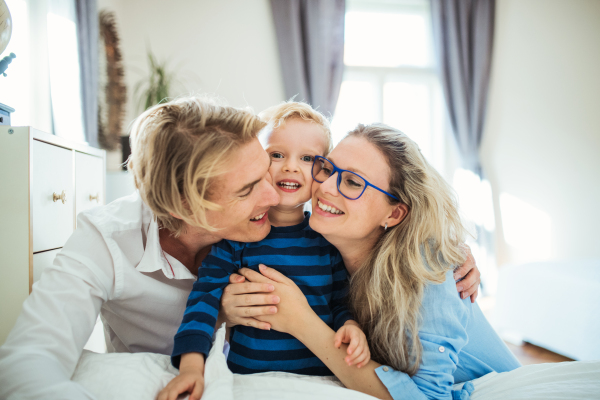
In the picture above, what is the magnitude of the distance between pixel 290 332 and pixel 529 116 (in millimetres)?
4650

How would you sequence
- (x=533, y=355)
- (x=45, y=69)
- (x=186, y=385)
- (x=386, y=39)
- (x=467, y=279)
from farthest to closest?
(x=386, y=39)
(x=533, y=355)
(x=45, y=69)
(x=467, y=279)
(x=186, y=385)

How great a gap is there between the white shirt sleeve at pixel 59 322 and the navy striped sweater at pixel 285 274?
0.85 ft

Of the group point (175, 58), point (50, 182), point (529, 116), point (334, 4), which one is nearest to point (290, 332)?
point (50, 182)

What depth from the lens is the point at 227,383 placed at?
0.86m

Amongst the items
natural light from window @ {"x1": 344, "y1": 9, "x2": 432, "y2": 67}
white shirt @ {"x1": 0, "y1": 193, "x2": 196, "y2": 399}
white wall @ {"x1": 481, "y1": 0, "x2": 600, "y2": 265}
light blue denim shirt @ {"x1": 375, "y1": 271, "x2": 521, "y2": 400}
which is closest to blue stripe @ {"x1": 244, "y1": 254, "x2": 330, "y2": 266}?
white shirt @ {"x1": 0, "y1": 193, "x2": 196, "y2": 399}

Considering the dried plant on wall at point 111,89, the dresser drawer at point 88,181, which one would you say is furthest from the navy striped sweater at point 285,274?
the dried plant on wall at point 111,89

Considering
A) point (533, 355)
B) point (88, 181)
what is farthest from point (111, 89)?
point (533, 355)

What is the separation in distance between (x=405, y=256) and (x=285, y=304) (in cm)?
43

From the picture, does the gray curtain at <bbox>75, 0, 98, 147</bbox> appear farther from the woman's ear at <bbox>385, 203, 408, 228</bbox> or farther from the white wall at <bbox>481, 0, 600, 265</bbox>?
the white wall at <bbox>481, 0, 600, 265</bbox>

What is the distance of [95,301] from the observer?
1060mm

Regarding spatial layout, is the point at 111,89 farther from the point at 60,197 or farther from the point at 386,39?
→ the point at 386,39

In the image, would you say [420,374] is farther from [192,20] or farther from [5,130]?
[192,20]

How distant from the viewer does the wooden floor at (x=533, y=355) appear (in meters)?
2.69

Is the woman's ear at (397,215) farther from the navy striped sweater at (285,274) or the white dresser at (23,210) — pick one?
the white dresser at (23,210)
